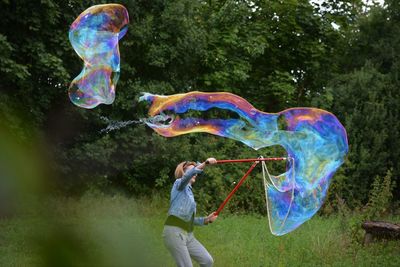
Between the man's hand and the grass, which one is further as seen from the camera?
the man's hand

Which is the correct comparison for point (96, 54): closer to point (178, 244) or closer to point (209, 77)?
point (178, 244)

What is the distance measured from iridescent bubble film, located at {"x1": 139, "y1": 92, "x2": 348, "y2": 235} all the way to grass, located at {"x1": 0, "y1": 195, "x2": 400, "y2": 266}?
1.26m

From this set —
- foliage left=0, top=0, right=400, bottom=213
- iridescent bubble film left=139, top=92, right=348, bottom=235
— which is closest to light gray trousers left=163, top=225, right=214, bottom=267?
iridescent bubble film left=139, top=92, right=348, bottom=235

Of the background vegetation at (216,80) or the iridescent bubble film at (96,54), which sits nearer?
the iridescent bubble film at (96,54)

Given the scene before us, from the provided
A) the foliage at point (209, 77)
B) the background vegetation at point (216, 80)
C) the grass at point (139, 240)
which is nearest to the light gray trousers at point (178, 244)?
the grass at point (139, 240)

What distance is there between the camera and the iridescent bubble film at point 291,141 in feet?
21.6

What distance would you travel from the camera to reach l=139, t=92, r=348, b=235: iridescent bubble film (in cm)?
657

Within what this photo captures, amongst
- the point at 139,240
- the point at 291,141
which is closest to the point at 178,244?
the point at 291,141

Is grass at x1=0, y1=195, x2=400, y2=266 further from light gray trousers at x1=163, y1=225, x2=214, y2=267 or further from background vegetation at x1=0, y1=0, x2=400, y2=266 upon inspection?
background vegetation at x1=0, y1=0, x2=400, y2=266

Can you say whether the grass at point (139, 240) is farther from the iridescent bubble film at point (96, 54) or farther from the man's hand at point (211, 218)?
the iridescent bubble film at point (96, 54)

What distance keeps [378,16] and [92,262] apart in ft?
55.9

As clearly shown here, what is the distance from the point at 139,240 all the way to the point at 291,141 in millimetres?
6268

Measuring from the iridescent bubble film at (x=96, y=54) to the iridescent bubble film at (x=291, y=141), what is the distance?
687mm

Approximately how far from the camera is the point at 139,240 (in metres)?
0.64
